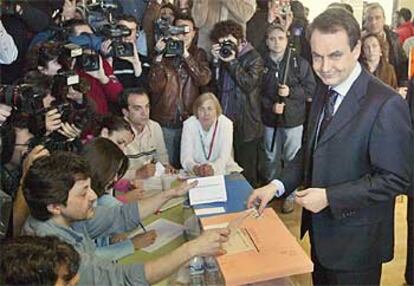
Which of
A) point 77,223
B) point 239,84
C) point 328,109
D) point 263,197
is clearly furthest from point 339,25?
point 239,84

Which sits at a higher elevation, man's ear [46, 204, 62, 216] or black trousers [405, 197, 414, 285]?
man's ear [46, 204, 62, 216]

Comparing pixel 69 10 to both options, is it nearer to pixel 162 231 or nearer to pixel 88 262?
pixel 162 231

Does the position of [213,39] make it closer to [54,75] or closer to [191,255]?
[54,75]

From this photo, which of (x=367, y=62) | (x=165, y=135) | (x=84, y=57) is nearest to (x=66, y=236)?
(x=84, y=57)

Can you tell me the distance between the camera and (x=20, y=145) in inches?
95.7

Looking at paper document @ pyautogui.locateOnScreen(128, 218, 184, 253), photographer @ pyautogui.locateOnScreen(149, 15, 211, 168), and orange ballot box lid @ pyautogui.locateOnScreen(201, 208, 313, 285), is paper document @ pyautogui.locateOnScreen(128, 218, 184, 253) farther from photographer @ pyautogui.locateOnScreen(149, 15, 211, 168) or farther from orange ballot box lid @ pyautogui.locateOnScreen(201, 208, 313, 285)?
photographer @ pyautogui.locateOnScreen(149, 15, 211, 168)

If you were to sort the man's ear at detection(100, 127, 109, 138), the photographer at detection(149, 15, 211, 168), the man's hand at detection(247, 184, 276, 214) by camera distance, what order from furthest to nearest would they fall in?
1. the photographer at detection(149, 15, 211, 168)
2. the man's ear at detection(100, 127, 109, 138)
3. the man's hand at detection(247, 184, 276, 214)

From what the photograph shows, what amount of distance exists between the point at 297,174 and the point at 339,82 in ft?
1.34

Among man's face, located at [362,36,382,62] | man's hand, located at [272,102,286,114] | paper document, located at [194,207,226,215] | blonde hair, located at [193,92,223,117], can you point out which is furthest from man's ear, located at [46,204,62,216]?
man's face, located at [362,36,382,62]

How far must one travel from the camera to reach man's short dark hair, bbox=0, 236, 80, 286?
1314 millimetres

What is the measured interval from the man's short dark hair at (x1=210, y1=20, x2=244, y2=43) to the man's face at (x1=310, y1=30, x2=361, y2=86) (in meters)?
2.01

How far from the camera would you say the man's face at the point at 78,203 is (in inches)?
69.4

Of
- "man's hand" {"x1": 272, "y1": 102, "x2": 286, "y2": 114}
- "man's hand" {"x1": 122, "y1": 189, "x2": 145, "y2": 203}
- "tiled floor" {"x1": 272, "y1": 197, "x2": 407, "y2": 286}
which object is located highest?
"man's hand" {"x1": 272, "y1": 102, "x2": 286, "y2": 114}

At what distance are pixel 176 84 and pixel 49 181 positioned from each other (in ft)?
6.08
